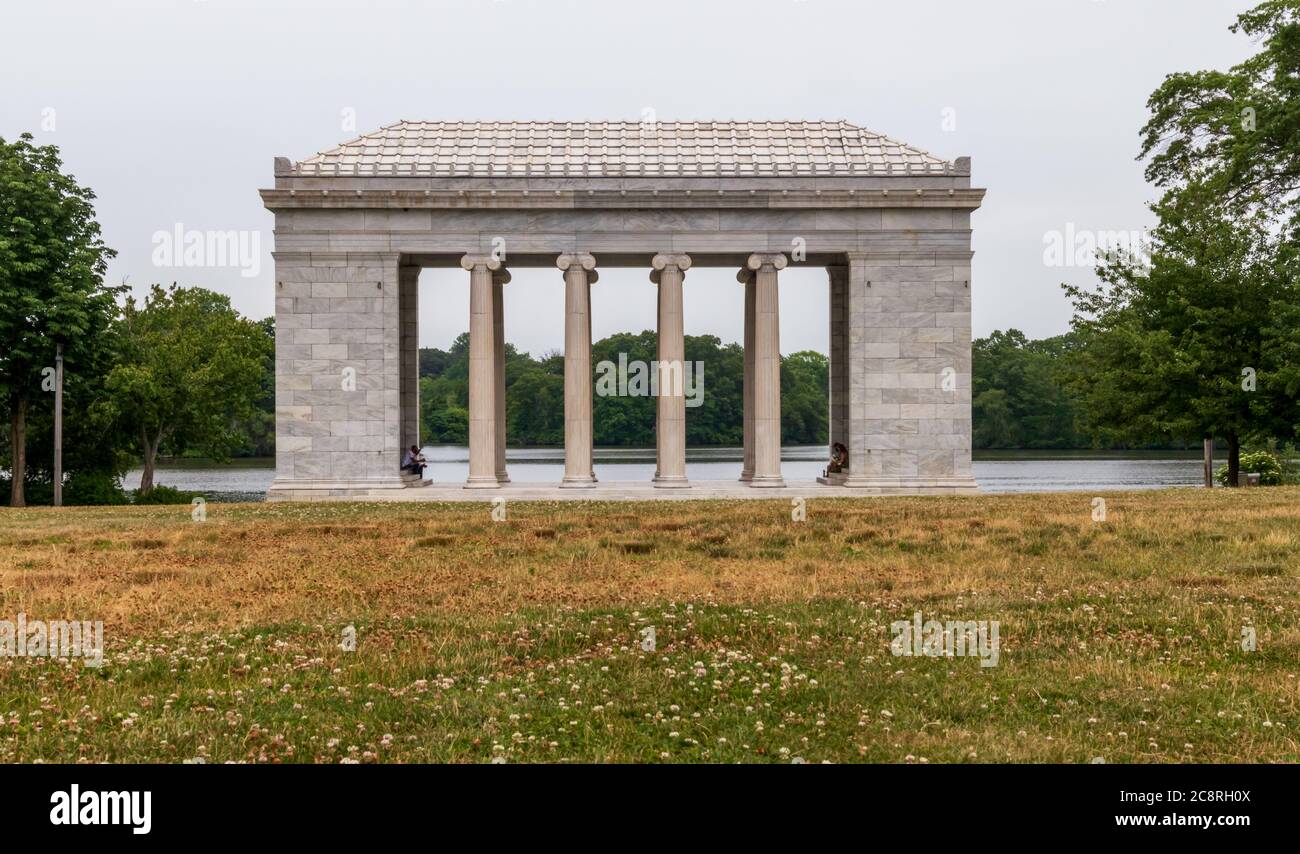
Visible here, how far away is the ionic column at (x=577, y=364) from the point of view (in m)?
69.8

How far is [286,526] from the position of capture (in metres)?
44.2

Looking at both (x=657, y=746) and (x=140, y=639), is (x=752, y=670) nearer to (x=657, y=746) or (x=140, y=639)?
(x=657, y=746)

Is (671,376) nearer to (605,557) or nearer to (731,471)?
(605,557)

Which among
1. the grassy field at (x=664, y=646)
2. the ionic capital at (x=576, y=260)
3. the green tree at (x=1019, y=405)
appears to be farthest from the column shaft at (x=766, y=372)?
the green tree at (x=1019, y=405)

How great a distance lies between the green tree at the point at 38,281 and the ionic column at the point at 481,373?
1150 inches

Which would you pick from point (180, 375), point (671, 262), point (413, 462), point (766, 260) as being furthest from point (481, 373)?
point (180, 375)

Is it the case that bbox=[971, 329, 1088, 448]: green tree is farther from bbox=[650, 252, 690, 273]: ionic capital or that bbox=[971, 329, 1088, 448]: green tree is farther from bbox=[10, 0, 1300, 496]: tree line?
bbox=[650, 252, 690, 273]: ionic capital

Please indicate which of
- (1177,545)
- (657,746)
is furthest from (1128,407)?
(657,746)

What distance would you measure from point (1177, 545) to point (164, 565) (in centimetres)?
3258

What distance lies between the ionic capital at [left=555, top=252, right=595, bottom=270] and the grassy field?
32.2 m

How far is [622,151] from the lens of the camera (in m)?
73.4

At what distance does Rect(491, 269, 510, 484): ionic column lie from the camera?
247ft

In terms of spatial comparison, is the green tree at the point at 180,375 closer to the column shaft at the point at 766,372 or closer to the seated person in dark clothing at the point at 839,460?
the column shaft at the point at 766,372

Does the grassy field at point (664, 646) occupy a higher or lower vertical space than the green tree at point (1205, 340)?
lower
